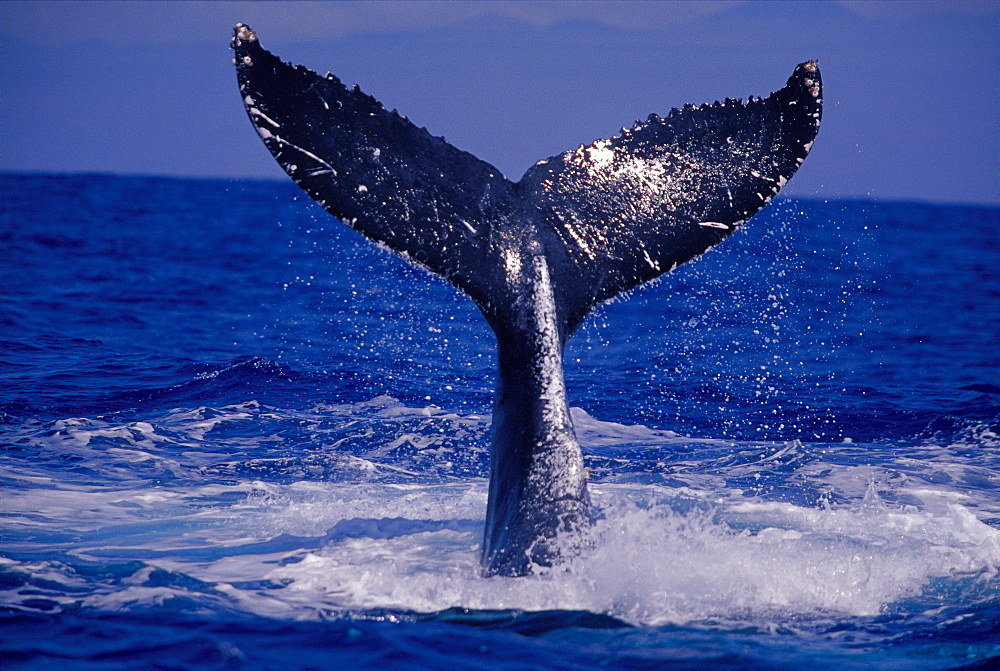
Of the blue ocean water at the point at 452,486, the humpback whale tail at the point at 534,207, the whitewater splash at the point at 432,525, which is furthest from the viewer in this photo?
the whitewater splash at the point at 432,525

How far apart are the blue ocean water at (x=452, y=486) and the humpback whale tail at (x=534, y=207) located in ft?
1.98

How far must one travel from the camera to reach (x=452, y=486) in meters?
9.17

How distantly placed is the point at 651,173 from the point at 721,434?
18.7ft

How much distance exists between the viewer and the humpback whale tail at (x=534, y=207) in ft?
19.0

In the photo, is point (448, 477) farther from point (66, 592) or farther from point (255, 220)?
point (255, 220)

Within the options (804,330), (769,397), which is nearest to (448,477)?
(769,397)

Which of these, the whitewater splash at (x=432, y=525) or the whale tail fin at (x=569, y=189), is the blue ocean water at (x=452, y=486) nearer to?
the whitewater splash at (x=432, y=525)

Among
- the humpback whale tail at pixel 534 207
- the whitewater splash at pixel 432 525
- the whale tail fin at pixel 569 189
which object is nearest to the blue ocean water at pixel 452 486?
the whitewater splash at pixel 432 525

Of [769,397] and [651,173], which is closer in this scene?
[651,173]

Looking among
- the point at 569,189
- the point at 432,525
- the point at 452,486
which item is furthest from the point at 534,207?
the point at 452,486

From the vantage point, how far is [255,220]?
47750 millimetres

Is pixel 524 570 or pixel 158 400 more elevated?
pixel 158 400

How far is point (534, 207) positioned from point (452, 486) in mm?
3366

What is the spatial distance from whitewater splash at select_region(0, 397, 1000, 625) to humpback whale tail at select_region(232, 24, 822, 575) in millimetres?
545
